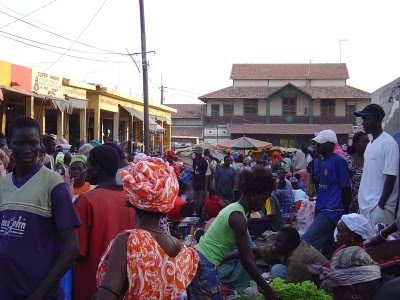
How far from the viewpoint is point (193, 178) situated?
49.8ft

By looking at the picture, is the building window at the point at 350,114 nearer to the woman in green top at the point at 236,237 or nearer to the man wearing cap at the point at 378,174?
the man wearing cap at the point at 378,174

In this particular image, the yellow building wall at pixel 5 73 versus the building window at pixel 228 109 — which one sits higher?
the building window at pixel 228 109

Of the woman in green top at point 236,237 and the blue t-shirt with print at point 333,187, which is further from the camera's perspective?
the blue t-shirt with print at point 333,187

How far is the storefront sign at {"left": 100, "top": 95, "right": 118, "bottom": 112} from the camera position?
2455 centimetres

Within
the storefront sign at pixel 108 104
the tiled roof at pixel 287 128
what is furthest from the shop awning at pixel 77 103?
the tiled roof at pixel 287 128

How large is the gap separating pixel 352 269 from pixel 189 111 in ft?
202

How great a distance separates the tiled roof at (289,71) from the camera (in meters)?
56.8

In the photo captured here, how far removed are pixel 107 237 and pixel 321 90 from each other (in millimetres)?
52097

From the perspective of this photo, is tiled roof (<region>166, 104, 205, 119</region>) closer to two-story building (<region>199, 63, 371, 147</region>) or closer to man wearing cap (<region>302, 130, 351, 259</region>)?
two-story building (<region>199, 63, 371, 147</region>)

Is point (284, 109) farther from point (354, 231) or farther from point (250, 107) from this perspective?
point (354, 231)

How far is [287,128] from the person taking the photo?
2025 inches

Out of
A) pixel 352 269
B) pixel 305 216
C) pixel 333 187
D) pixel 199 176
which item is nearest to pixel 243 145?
pixel 199 176

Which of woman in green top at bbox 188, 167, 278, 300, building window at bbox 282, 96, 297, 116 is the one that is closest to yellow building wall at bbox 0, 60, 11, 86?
woman in green top at bbox 188, 167, 278, 300

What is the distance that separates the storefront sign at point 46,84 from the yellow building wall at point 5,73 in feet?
4.66
